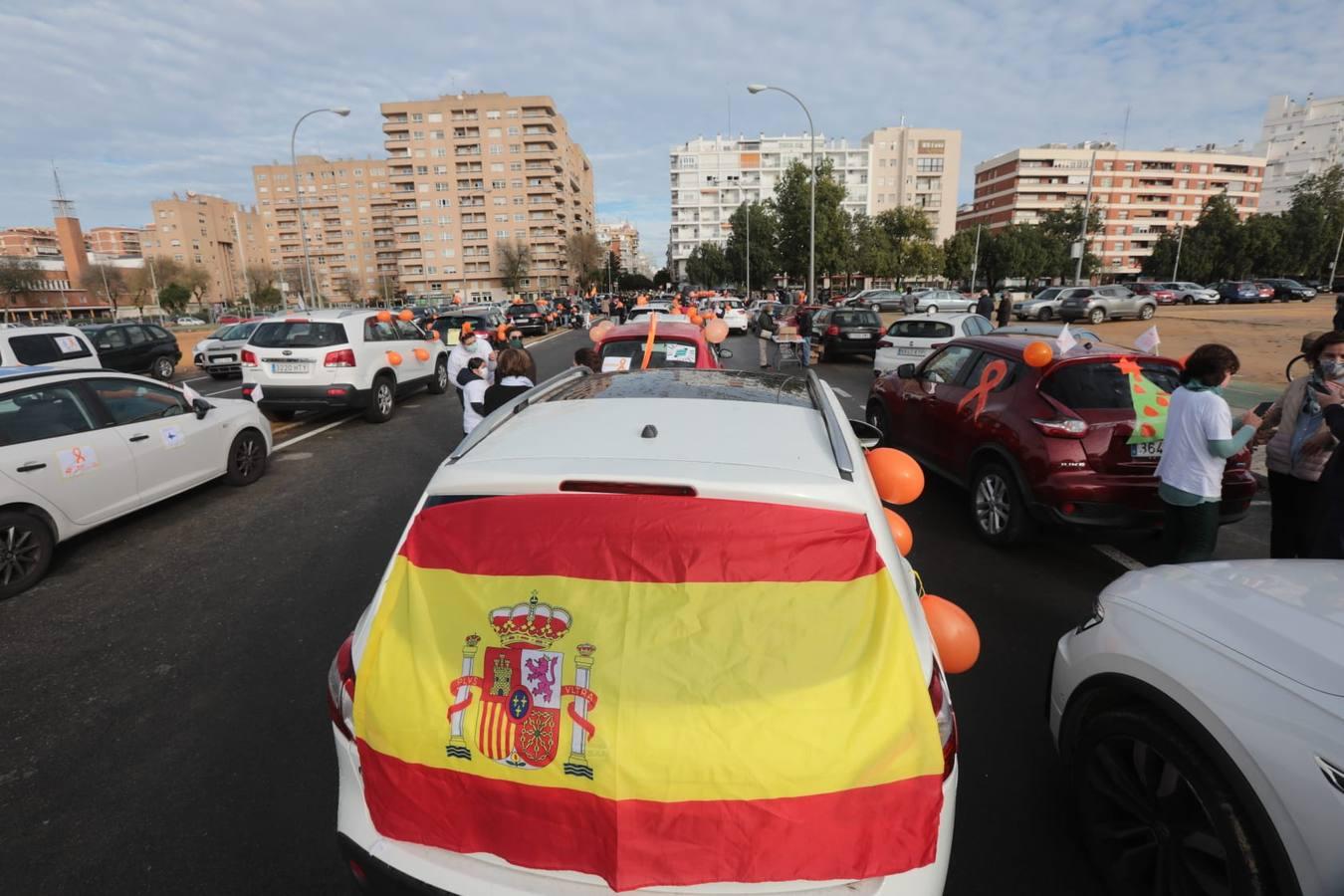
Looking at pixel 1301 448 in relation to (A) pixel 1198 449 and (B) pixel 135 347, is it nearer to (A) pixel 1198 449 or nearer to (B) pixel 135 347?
(A) pixel 1198 449

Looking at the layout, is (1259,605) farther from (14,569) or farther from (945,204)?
(945,204)

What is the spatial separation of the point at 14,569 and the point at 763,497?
596cm

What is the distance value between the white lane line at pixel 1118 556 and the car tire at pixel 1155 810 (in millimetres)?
3389

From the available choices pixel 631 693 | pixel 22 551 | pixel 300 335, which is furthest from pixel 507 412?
pixel 300 335

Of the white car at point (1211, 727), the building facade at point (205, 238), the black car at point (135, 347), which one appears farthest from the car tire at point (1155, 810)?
the building facade at point (205, 238)

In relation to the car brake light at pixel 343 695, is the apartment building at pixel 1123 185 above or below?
above

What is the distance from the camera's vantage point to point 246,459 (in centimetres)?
769

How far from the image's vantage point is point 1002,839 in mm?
2605

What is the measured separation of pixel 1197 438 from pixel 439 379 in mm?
13312

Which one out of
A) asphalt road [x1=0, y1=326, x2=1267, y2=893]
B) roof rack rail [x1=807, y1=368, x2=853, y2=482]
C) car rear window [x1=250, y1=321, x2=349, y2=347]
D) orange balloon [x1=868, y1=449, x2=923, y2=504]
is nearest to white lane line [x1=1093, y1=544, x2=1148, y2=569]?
asphalt road [x1=0, y1=326, x2=1267, y2=893]

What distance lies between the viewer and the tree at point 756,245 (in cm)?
6706

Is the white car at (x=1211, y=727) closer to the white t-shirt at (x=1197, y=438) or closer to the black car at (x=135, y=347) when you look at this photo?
the white t-shirt at (x=1197, y=438)

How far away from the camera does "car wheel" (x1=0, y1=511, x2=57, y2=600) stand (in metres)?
4.93

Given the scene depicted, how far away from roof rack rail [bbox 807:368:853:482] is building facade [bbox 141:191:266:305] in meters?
159
